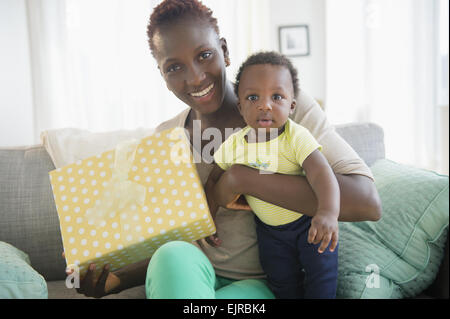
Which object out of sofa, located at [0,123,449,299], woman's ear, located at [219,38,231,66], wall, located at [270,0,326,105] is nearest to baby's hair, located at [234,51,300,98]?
woman's ear, located at [219,38,231,66]

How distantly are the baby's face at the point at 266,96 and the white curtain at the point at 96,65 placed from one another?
3.64 feet

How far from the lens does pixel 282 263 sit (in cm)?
91

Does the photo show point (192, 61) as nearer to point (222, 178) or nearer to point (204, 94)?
point (204, 94)

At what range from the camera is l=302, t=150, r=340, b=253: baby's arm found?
0.71m

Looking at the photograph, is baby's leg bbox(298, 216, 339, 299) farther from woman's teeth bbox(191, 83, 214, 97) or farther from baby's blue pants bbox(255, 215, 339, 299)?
woman's teeth bbox(191, 83, 214, 97)

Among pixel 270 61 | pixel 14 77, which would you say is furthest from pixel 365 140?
pixel 14 77

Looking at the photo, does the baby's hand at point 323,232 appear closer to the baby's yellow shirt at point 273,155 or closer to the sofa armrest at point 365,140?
the baby's yellow shirt at point 273,155

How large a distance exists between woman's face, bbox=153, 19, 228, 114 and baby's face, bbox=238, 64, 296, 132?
0.11 meters

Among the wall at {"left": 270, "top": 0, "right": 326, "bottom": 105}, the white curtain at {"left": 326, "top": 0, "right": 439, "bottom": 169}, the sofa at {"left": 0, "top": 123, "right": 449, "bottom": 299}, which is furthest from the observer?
the wall at {"left": 270, "top": 0, "right": 326, "bottom": 105}

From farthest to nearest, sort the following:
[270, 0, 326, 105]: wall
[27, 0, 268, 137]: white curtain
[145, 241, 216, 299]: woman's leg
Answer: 1. [270, 0, 326, 105]: wall
2. [27, 0, 268, 137]: white curtain
3. [145, 241, 216, 299]: woman's leg

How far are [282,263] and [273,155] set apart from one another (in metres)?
0.28

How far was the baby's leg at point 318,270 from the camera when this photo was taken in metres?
0.86

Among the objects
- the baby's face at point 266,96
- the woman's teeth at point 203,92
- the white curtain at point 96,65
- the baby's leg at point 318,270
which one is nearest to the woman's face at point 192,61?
the woman's teeth at point 203,92
